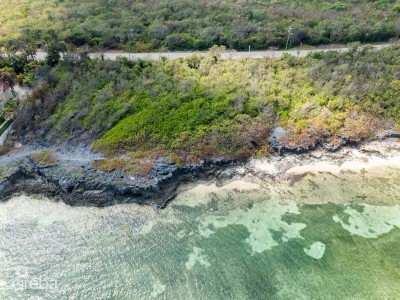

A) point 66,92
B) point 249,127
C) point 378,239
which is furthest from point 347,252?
point 66,92

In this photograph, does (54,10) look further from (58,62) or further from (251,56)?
(251,56)

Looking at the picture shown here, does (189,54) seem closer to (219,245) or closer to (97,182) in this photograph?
(97,182)

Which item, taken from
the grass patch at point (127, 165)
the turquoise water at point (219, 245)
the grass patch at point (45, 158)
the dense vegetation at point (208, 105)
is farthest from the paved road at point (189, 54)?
the turquoise water at point (219, 245)

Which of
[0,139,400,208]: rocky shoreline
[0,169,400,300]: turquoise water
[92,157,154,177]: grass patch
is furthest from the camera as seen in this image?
[92,157,154,177]: grass patch

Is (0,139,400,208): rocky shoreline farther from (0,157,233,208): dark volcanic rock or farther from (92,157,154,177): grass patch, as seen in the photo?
(92,157,154,177): grass patch

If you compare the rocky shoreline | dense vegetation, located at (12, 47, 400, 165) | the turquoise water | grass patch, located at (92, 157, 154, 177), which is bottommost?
the turquoise water

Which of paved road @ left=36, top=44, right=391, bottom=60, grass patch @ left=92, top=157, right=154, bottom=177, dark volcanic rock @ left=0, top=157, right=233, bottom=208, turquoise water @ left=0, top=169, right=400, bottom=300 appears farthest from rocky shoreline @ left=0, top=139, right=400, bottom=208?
paved road @ left=36, top=44, right=391, bottom=60
